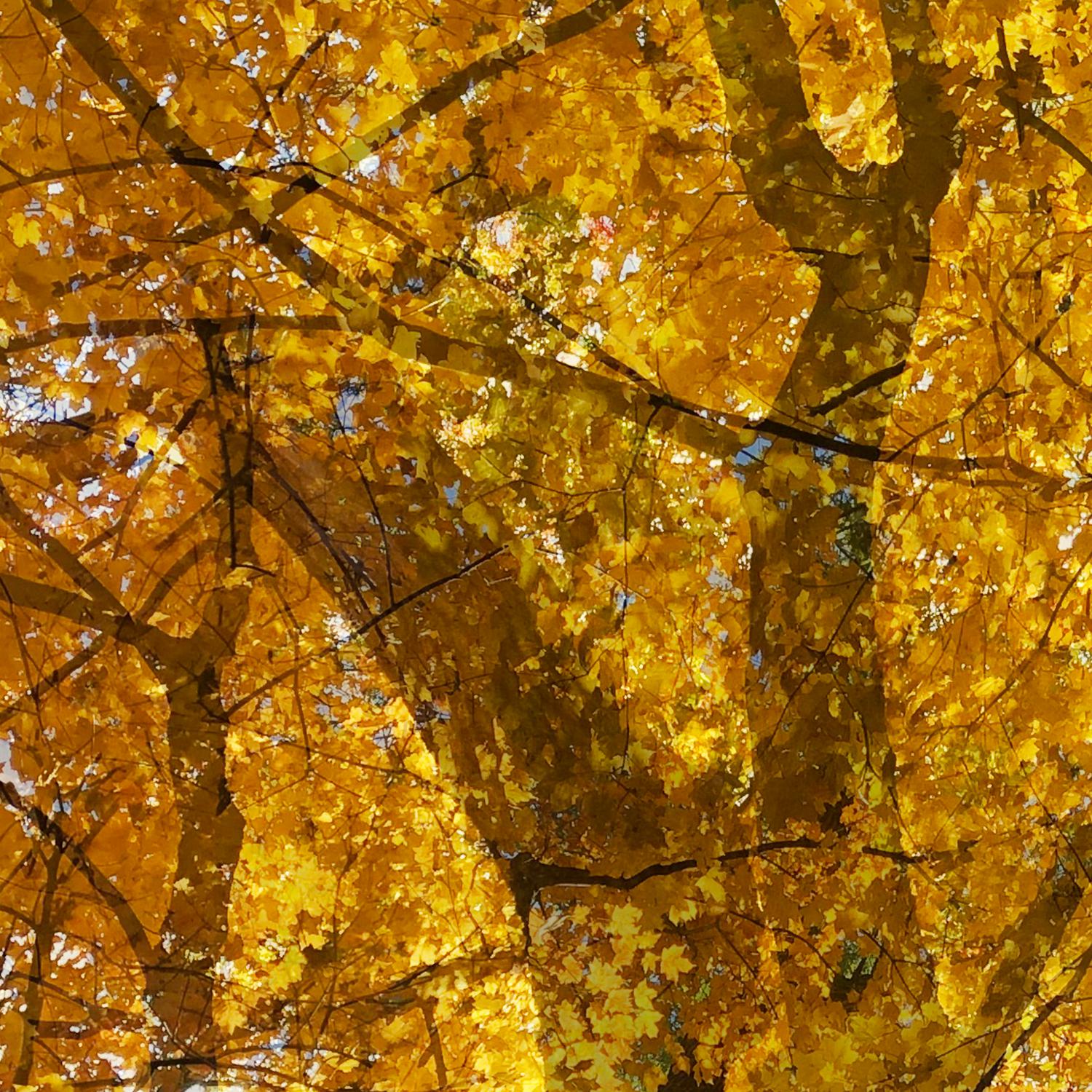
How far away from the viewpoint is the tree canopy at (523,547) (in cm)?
160

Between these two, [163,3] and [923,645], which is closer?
[163,3]

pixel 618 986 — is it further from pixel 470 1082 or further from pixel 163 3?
pixel 163 3

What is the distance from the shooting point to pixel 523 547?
1.65m

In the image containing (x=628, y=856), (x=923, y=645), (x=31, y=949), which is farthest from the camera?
(x=923, y=645)

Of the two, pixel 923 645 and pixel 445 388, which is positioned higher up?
pixel 445 388

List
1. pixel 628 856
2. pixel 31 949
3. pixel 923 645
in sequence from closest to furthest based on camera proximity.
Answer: pixel 31 949 < pixel 628 856 < pixel 923 645

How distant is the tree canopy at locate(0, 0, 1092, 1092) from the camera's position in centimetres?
160

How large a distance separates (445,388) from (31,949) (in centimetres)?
118

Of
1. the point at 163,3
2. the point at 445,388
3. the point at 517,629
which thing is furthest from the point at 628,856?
the point at 163,3

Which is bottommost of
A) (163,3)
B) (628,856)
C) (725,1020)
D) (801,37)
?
(725,1020)

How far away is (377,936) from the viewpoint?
165 centimetres

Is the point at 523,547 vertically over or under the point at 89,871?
over

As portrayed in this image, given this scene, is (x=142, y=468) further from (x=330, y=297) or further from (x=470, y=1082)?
(x=470, y=1082)

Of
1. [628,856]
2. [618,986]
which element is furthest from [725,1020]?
[628,856]
